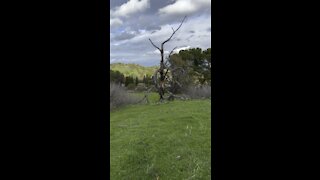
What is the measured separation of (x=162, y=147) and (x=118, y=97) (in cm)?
348

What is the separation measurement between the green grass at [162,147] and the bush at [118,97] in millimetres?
1257

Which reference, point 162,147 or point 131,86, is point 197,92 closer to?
point 131,86

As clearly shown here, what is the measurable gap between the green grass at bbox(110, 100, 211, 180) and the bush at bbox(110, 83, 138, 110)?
126 cm

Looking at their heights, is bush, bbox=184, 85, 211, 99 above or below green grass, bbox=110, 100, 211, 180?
above

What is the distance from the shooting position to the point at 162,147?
3682 mm

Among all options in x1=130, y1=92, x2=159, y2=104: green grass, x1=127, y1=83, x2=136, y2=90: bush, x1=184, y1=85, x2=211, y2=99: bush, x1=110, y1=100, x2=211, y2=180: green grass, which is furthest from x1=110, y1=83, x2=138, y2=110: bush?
x1=184, y1=85, x2=211, y2=99: bush

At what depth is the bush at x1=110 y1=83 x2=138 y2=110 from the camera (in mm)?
6735

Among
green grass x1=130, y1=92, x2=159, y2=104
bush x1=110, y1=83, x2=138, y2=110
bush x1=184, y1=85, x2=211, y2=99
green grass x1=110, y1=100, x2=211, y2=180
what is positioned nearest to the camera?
green grass x1=110, y1=100, x2=211, y2=180

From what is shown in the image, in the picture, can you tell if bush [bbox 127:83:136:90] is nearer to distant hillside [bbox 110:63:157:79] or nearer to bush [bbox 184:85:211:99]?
distant hillside [bbox 110:63:157:79]

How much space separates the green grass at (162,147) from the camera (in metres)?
2.96
